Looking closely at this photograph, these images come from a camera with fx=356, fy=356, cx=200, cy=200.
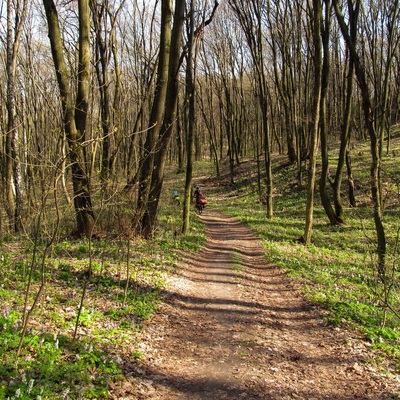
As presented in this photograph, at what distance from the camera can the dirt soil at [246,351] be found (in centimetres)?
445

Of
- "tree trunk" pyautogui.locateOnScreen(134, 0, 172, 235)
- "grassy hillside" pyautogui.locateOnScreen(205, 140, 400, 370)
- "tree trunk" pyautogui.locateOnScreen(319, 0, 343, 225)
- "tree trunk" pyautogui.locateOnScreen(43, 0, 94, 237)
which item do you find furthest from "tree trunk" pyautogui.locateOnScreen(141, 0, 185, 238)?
"tree trunk" pyautogui.locateOnScreen(319, 0, 343, 225)

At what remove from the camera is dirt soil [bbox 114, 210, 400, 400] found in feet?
14.6

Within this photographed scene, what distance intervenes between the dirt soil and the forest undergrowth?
309mm

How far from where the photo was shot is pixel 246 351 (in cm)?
537

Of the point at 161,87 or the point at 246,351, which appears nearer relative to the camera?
the point at 246,351

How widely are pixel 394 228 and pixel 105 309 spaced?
46.0ft

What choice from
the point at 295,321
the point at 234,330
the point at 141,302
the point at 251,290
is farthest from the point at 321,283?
the point at 141,302

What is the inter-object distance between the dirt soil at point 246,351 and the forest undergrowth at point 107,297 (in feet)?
1.01

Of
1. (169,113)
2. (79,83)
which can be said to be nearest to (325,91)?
(169,113)

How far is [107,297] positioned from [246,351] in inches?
109

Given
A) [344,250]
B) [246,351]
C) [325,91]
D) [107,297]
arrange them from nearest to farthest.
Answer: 1. [246,351]
2. [107,297]
3. [344,250]
4. [325,91]

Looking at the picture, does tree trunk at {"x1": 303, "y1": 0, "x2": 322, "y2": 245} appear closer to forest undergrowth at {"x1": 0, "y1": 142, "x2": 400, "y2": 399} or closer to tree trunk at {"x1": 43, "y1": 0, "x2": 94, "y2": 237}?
forest undergrowth at {"x1": 0, "y1": 142, "x2": 400, "y2": 399}

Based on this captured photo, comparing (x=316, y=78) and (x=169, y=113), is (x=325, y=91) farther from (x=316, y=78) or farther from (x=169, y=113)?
(x=169, y=113)

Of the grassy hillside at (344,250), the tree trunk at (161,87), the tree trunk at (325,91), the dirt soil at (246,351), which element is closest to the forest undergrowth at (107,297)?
the grassy hillside at (344,250)
